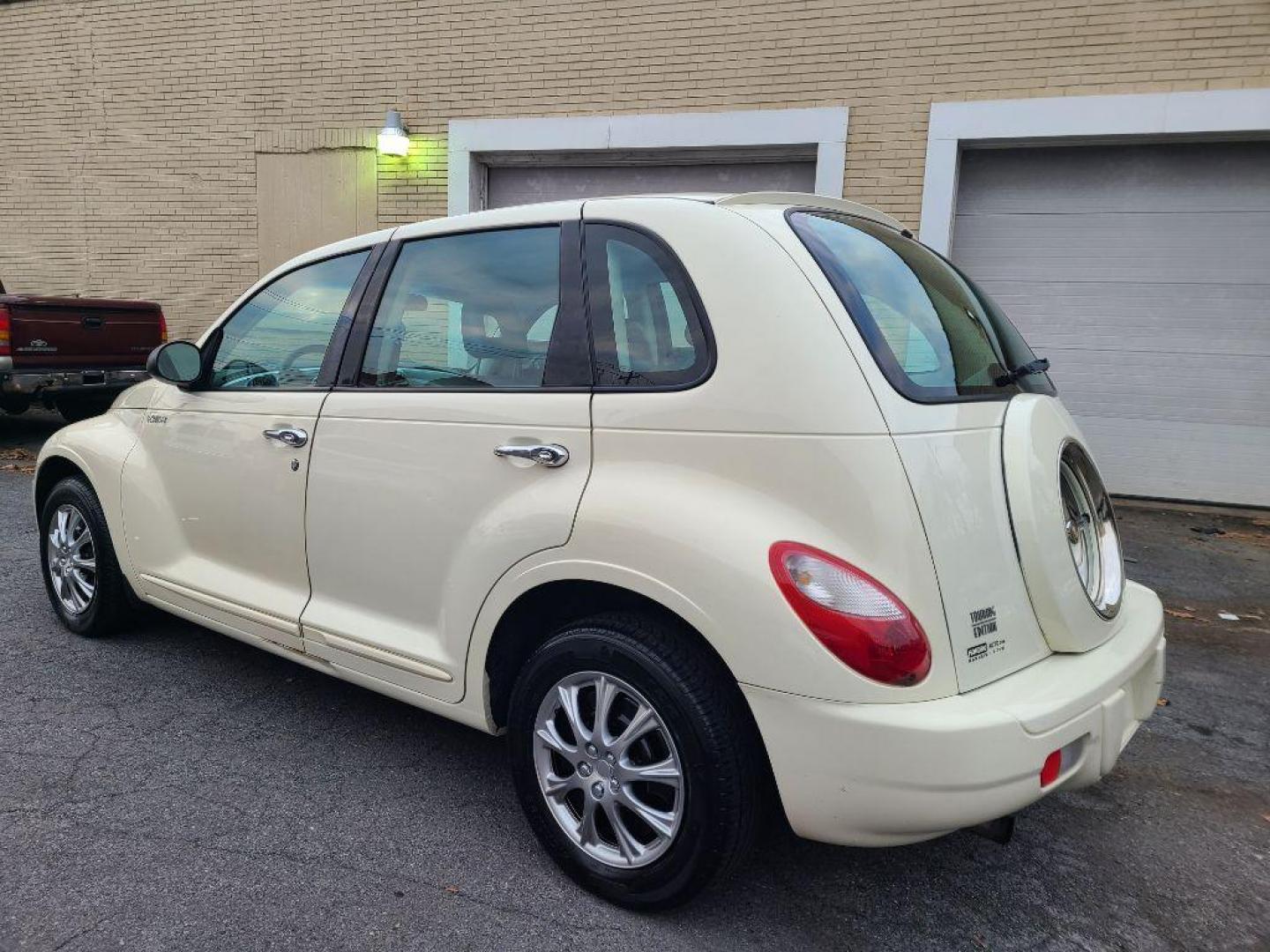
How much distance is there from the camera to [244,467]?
316 centimetres

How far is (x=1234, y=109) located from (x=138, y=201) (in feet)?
36.1

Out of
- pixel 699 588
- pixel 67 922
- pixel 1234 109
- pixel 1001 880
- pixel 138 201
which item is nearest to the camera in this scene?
pixel 699 588

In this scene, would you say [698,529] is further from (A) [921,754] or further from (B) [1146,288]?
(B) [1146,288]

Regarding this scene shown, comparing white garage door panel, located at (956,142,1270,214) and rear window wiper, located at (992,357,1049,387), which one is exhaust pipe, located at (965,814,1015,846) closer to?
rear window wiper, located at (992,357,1049,387)

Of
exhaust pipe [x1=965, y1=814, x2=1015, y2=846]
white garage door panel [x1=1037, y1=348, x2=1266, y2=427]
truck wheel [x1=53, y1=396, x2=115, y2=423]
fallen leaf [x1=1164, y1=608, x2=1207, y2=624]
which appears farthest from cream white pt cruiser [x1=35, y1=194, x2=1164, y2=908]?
truck wheel [x1=53, y1=396, x2=115, y2=423]

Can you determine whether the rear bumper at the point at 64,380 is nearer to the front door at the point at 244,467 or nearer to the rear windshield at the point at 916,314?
the front door at the point at 244,467

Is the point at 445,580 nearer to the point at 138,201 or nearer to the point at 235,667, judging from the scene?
the point at 235,667

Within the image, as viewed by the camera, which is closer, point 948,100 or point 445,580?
point 445,580

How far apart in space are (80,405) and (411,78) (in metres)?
5.29

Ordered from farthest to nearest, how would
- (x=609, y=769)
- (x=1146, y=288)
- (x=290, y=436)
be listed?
1. (x=1146, y=288)
2. (x=290, y=436)
3. (x=609, y=769)

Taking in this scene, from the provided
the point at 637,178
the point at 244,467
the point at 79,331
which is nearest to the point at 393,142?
the point at 637,178

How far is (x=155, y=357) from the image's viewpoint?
344 cm

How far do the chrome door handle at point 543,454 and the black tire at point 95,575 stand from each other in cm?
238

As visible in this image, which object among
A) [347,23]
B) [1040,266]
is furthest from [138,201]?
[1040,266]
